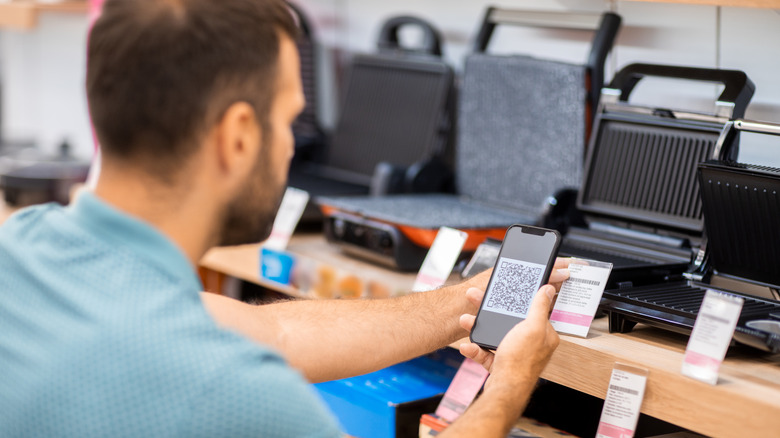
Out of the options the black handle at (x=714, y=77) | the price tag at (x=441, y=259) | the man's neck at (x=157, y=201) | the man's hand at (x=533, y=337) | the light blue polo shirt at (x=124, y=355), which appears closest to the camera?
the light blue polo shirt at (x=124, y=355)

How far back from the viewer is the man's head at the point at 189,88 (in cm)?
85

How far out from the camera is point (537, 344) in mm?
1128

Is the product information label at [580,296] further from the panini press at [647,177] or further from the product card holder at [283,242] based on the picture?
the product card holder at [283,242]

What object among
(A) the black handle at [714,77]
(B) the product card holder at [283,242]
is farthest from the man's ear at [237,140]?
(B) the product card holder at [283,242]

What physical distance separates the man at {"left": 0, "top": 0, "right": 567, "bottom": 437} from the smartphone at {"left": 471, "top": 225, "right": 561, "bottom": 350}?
0.21 meters

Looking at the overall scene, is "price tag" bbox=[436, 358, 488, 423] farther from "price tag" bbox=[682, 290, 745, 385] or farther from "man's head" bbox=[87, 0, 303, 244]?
"man's head" bbox=[87, 0, 303, 244]

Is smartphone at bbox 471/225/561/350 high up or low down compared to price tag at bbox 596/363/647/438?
up

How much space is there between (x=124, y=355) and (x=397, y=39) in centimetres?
172

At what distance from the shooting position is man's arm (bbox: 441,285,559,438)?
3.28 feet

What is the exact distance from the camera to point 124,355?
775mm

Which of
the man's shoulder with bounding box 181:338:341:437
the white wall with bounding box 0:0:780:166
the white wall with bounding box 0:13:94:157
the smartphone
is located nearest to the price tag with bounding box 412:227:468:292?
the smartphone

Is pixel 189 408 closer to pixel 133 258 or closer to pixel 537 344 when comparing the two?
pixel 133 258

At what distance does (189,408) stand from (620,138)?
106cm

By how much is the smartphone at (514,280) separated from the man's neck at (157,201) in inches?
19.2
